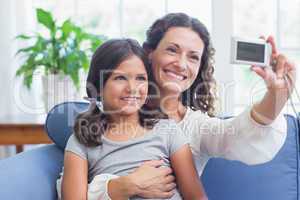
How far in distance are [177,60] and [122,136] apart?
0.87 feet

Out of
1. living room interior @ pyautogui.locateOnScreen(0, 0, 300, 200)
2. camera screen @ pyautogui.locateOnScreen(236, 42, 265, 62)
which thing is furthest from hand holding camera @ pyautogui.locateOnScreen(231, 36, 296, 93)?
living room interior @ pyautogui.locateOnScreen(0, 0, 300, 200)

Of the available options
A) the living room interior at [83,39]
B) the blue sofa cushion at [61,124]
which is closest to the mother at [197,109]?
the blue sofa cushion at [61,124]

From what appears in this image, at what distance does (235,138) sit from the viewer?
1021mm

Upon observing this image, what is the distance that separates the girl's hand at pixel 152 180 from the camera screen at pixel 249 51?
0.37 m

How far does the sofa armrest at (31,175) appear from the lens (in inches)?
39.8

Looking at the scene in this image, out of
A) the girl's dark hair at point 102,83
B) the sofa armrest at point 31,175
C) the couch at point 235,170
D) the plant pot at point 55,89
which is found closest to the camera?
the sofa armrest at point 31,175

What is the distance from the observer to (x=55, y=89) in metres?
1.89

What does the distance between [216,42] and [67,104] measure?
3.23 feet

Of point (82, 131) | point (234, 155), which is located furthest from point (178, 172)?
point (82, 131)

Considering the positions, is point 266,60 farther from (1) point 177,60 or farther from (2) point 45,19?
(2) point 45,19

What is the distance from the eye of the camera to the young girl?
1.09 m

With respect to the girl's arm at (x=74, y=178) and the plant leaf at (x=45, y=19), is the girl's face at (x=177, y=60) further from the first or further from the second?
the plant leaf at (x=45, y=19)

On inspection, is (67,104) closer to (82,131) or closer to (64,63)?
(82,131)

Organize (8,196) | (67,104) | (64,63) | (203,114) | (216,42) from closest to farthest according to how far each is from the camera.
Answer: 1. (8,196)
2. (203,114)
3. (67,104)
4. (64,63)
5. (216,42)
